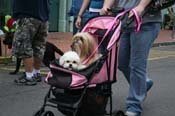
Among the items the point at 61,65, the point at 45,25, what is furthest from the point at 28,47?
the point at 61,65

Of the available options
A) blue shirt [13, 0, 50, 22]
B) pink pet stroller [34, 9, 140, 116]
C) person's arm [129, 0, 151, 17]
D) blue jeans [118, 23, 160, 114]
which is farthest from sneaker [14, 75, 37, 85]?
person's arm [129, 0, 151, 17]

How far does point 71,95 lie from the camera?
462 centimetres

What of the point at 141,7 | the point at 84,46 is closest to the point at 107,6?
the point at 141,7

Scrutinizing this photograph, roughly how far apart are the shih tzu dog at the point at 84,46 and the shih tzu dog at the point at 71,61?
7cm

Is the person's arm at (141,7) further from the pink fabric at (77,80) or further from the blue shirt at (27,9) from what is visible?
the blue shirt at (27,9)

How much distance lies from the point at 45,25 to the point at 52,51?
436 mm

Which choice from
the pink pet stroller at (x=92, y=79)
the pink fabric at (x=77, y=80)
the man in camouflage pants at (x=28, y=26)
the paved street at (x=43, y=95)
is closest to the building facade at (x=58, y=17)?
the paved street at (x=43, y=95)

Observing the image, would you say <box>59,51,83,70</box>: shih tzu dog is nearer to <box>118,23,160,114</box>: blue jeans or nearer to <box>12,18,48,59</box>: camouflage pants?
<box>118,23,160,114</box>: blue jeans

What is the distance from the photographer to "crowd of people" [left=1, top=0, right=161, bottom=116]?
523 cm

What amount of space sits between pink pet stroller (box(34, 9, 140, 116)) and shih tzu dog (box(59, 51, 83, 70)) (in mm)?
61

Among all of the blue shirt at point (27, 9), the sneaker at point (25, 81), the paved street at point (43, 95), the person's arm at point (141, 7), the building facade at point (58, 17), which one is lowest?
the paved street at point (43, 95)

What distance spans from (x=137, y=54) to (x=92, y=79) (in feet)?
2.50

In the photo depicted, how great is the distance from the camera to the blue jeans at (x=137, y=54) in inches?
205

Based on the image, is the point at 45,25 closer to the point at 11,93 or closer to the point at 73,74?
the point at 11,93
